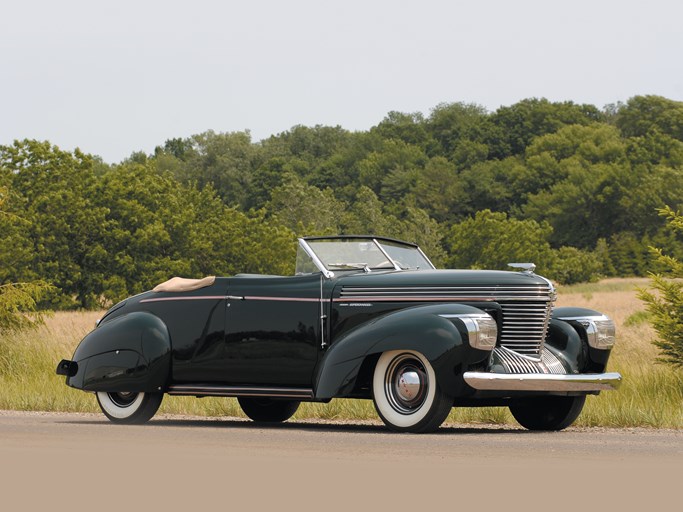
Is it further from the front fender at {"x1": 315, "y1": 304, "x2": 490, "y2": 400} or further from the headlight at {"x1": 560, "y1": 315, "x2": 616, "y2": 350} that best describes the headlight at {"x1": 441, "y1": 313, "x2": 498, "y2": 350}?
the headlight at {"x1": 560, "y1": 315, "x2": 616, "y2": 350}

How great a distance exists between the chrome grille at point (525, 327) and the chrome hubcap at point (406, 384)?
94cm

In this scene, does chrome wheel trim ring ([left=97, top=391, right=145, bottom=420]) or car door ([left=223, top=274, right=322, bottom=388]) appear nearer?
car door ([left=223, top=274, right=322, bottom=388])

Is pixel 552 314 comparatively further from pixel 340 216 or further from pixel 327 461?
pixel 340 216

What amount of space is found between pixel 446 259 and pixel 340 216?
12.8 metres

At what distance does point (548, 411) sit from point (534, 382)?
1.65 metres

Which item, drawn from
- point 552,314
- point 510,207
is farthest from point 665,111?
point 552,314

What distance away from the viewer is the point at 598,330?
41.8 feet

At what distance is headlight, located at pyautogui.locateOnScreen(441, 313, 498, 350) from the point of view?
1104 cm

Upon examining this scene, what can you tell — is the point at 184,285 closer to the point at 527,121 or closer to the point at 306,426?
the point at 306,426

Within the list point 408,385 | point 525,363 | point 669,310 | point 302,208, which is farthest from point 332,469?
point 302,208

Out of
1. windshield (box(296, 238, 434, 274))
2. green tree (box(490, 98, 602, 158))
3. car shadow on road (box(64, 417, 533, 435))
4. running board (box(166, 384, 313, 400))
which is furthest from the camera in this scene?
green tree (box(490, 98, 602, 158))

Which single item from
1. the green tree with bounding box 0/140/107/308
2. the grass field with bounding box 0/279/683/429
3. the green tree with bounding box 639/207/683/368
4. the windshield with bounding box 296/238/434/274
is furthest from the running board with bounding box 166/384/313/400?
the green tree with bounding box 0/140/107/308

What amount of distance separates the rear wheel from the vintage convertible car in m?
0.01

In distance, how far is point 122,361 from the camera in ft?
42.7
